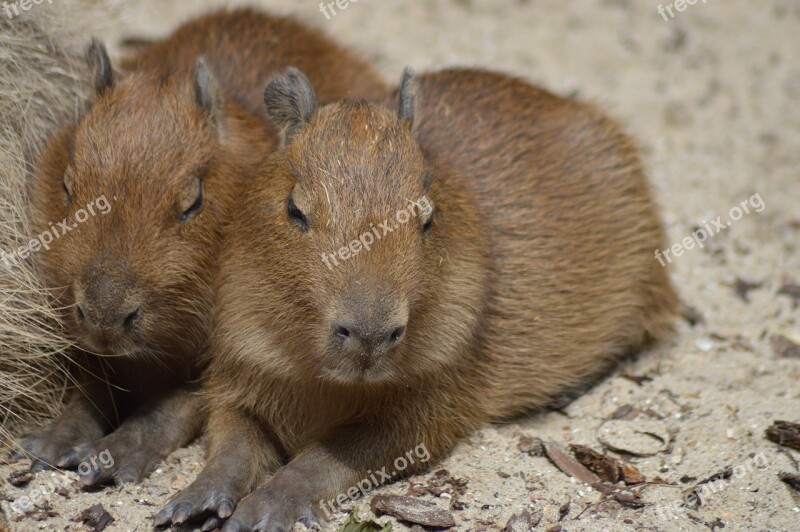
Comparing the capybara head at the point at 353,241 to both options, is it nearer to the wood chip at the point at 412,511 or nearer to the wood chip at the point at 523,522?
the wood chip at the point at 412,511

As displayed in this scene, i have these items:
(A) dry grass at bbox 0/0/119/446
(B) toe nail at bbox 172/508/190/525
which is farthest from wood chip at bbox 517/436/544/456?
(A) dry grass at bbox 0/0/119/446

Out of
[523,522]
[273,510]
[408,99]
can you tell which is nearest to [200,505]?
[273,510]

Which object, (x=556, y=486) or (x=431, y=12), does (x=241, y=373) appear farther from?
(x=431, y=12)

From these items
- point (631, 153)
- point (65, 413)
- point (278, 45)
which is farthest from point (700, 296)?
point (65, 413)

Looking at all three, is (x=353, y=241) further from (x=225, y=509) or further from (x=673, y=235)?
(x=673, y=235)

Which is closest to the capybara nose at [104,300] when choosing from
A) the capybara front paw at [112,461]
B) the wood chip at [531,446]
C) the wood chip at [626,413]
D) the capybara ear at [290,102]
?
the capybara front paw at [112,461]

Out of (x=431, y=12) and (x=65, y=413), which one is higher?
(x=431, y=12)
